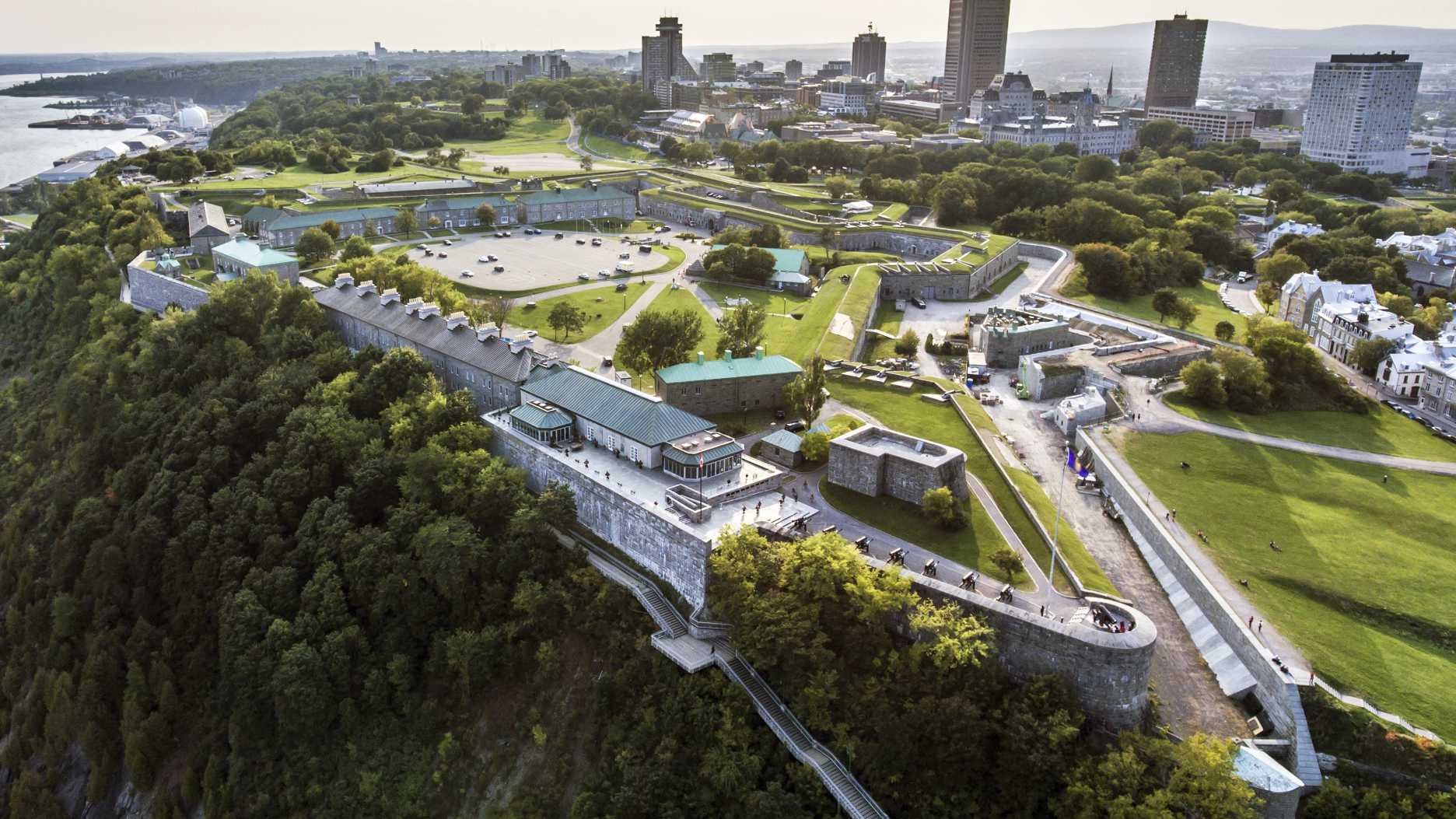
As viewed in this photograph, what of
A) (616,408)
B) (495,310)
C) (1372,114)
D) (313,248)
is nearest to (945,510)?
(616,408)

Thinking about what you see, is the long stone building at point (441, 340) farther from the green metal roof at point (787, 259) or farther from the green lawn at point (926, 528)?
A: the green metal roof at point (787, 259)

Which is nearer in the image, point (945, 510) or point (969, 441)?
point (945, 510)

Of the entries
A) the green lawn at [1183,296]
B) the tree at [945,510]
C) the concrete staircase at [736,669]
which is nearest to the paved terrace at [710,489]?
the concrete staircase at [736,669]

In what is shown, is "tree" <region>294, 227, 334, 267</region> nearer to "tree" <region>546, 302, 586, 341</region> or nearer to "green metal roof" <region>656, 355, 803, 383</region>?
"tree" <region>546, 302, 586, 341</region>

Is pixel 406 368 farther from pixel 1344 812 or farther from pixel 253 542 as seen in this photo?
pixel 1344 812

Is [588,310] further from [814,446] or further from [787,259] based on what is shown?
[814,446]

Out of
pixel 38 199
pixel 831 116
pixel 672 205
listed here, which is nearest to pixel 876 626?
pixel 672 205

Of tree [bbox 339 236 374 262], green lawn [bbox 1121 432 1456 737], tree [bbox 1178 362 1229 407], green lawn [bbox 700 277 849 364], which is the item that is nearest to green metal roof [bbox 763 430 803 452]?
green lawn [bbox 700 277 849 364]
